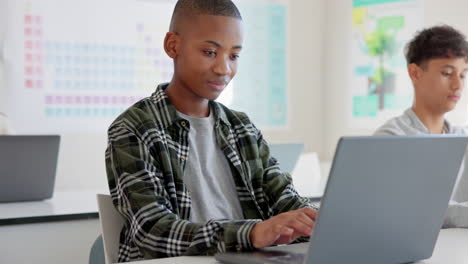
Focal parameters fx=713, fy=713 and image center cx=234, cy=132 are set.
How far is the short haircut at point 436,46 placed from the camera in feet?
7.18

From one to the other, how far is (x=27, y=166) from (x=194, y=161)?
107cm

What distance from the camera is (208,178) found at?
148cm

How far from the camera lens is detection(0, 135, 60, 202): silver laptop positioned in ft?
7.55

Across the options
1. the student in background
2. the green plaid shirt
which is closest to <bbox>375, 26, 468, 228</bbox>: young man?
the green plaid shirt

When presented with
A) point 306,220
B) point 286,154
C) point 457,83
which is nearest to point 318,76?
point 286,154

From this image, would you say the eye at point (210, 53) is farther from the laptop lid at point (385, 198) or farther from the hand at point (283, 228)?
the laptop lid at point (385, 198)

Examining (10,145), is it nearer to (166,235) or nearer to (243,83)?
(166,235)

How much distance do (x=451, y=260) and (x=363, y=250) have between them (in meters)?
0.24

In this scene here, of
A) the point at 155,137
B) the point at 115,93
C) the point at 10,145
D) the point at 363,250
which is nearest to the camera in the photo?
the point at 363,250

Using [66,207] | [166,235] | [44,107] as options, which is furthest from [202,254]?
[44,107]

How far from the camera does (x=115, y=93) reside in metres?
4.03

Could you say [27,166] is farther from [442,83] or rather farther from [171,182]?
[442,83]

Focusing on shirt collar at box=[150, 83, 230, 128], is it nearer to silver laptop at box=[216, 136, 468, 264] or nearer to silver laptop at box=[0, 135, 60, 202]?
silver laptop at box=[216, 136, 468, 264]

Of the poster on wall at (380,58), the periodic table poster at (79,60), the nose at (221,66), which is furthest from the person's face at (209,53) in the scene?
the poster on wall at (380,58)
